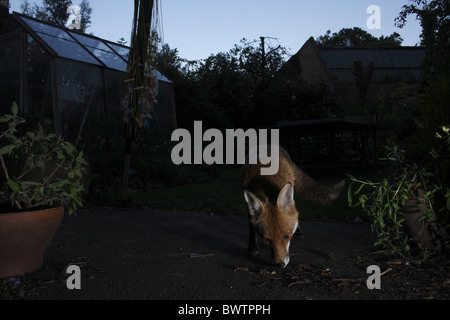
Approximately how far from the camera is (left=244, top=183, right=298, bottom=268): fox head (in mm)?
3029

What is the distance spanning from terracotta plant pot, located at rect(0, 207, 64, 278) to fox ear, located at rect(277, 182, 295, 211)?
1870mm

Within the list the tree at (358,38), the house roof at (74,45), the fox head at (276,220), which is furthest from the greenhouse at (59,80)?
the tree at (358,38)

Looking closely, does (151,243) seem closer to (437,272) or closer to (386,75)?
(437,272)

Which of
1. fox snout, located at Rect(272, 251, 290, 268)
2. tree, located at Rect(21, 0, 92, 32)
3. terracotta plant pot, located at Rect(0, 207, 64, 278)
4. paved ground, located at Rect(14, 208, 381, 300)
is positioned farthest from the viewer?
tree, located at Rect(21, 0, 92, 32)

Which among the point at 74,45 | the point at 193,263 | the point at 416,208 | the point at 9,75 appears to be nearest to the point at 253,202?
the point at 193,263

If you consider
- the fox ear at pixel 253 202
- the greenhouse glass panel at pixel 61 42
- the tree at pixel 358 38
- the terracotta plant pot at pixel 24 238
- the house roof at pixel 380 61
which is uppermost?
the tree at pixel 358 38

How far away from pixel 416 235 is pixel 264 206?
1.35 m

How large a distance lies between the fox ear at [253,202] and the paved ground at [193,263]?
493 mm

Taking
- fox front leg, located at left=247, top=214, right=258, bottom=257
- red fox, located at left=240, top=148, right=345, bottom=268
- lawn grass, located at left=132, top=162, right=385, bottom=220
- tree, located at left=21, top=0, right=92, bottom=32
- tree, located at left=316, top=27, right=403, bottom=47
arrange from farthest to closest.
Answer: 1. tree, located at left=316, top=27, right=403, bottom=47
2. tree, located at left=21, top=0, right=92, bottom=32
3. lawn grass, located at left=132, top=162, right=385, bottom=220
4. fox front leg, located at left=247, top=214, right=258, bottom=257
5. red fox, located at left=240, top=148, right=345, bottom=268

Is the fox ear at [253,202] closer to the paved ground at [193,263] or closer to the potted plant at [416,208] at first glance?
the paved ground at [193,263]

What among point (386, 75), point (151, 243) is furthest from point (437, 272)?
point (386, 75)

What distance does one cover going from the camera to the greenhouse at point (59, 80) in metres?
9.79

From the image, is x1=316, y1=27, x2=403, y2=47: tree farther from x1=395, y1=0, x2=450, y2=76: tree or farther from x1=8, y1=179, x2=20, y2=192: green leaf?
x1=8, y1=179, x2=20, y2=192: green leaf

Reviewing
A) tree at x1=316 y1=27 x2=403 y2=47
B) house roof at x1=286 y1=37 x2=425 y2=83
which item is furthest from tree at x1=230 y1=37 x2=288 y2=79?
tree at x1=316 y1=27 x2=403 y2=47
